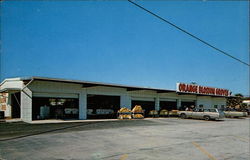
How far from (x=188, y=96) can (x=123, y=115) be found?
19.4 meters

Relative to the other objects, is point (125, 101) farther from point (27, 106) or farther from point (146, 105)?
point (27, 106)

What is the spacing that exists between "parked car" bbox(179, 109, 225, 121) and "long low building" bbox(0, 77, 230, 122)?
5.63 m

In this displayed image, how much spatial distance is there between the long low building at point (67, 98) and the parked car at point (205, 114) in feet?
18.5

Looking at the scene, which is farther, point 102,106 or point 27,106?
point 102,106

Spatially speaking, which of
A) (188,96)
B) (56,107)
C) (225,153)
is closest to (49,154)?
(225,153)

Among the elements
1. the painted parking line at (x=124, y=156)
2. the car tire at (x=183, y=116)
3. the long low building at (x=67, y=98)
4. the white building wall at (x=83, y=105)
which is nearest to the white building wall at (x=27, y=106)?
the long low building at (x=67, y=98)

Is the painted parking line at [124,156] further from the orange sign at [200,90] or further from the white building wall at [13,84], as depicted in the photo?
the orange sign at [200,90]

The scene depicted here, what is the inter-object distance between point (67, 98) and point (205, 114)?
18.7 metres

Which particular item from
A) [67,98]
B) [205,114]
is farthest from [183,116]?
[67,98]

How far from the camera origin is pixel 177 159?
30.7 ft

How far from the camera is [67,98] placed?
88.8 feet

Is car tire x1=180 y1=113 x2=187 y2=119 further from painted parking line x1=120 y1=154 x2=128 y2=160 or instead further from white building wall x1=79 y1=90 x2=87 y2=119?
painted parking line x1=120 y1=154 x2=128 y2=160

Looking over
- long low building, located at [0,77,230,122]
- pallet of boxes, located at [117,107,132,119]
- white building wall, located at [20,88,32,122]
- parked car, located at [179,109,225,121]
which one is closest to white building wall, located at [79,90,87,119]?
long low building, located at [0,77,230,122]

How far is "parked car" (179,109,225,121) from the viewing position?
31.5m
